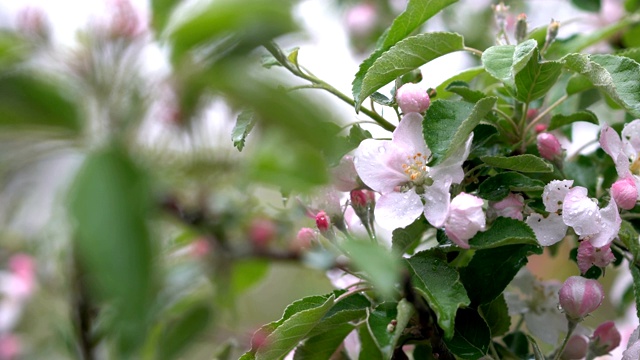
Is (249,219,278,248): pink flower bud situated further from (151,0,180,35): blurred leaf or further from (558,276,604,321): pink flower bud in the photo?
(151,0,180,35): blurred leaf

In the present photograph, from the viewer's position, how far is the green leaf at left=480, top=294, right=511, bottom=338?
70cm

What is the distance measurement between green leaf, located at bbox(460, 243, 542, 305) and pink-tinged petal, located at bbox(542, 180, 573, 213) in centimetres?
4

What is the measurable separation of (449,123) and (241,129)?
0.55 feet

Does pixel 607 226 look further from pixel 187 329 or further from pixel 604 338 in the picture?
pixel 187 329

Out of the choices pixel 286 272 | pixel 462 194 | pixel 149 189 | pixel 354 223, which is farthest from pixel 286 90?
pixel 286 272

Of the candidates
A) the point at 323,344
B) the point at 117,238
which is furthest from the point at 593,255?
the point at 117,238

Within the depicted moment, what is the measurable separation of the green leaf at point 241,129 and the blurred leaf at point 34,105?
0.85 ft

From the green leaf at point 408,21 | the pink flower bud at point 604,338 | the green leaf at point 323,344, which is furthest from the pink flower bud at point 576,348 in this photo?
the green leaf at point 408,21

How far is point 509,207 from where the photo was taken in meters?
0.64

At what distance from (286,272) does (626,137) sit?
1622mm

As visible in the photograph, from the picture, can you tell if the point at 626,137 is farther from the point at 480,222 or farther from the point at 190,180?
the point at 190,180

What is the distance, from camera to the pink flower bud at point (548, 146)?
69cm

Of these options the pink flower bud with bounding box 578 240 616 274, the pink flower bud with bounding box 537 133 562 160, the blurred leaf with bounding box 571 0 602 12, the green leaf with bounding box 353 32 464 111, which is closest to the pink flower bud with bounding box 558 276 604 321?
the pink flower bud with bounding box 578 240 616 274

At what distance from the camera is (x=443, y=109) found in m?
0.61
